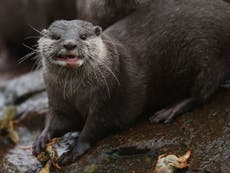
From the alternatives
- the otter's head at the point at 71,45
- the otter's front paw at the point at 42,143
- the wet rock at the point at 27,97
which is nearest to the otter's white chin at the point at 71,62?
the otter's head at the point at 71,45

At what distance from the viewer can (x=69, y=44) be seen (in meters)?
4.51

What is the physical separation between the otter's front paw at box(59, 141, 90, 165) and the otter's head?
61 centimetres

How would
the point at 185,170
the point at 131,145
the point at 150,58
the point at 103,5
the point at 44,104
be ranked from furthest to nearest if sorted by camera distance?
1. the point at 44,104
2. the point at 103,5
3. the point at 150,58
4. the point at 131,145
5. the point at 185,170

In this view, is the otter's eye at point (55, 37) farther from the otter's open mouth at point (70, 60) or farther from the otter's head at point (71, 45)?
the otter's open mouth at point (70, 60)

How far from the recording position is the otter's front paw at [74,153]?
16.0 ft

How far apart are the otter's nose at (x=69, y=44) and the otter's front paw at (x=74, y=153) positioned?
2.71 ft

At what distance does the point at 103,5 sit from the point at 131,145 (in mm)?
1601

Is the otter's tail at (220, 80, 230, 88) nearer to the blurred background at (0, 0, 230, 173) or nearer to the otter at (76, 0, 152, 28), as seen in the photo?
the blurred background at (0, 0, 230, 173)

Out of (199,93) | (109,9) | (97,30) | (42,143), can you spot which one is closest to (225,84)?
(199,93)

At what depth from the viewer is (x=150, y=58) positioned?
5.15m

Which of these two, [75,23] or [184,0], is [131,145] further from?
[184,0]

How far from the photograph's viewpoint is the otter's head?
4582mm

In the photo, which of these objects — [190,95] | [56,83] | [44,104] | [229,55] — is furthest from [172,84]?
[44,104]

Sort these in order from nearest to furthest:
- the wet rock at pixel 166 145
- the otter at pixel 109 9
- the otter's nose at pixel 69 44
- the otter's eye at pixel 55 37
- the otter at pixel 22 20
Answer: the wet rock at pixel 166 145, the otter's nose at pixel 69 44, the otter's eye at pixel 55 37, the otter at pixel 109 9, the otter at pixel 22 20
